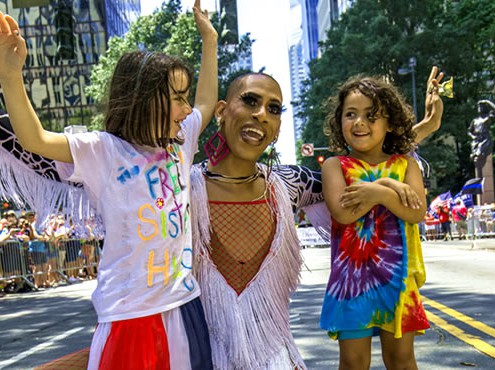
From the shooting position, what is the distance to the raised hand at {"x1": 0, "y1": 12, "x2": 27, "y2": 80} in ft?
6.86

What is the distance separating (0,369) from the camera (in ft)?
19.7

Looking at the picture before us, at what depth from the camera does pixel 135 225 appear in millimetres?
2336

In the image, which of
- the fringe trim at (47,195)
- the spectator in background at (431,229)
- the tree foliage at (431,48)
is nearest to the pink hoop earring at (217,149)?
the fringe trim at (47,195)

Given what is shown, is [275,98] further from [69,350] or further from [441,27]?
[441,27]

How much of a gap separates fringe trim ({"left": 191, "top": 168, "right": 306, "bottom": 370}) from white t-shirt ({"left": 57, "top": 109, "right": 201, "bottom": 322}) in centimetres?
18

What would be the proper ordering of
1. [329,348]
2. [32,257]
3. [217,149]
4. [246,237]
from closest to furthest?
1. [246,237]
2. [217,149]
3. [329,348]
4. [32,257]

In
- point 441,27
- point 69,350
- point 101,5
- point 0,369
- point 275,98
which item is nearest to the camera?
point 275,98

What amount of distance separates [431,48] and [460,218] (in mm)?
10275

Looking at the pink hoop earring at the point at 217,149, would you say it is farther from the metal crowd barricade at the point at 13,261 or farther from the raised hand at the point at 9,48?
the metal crowd barricade at the point at 13,261

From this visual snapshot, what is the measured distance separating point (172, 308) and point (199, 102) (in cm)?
98

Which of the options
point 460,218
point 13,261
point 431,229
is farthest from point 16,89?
point 431,229

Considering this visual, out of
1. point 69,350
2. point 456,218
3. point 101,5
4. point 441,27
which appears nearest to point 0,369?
point 69,350

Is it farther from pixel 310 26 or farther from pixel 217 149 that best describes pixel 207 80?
pixel 310 26

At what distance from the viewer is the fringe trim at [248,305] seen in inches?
101
